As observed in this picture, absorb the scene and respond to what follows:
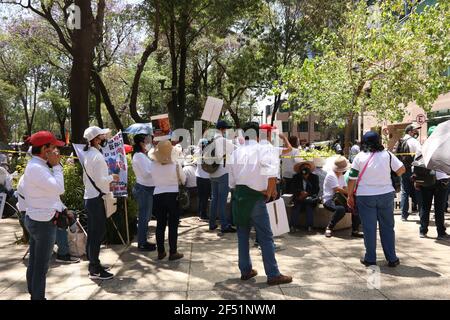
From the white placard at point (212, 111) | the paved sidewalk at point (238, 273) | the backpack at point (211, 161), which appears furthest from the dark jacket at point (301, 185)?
the white placard at point (212, 111)

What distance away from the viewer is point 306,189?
27.5ft

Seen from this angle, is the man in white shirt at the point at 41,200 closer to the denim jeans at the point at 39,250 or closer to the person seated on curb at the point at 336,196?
the denim jeans at the point at 39,250

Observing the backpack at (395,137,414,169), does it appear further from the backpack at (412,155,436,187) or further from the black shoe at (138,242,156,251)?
the black shoe at (138,242,156,251)

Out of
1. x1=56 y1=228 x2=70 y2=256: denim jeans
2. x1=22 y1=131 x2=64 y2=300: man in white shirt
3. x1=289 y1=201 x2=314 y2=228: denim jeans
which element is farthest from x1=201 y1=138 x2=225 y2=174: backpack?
x1=22 y1=131 x2=64 y2=300: man in white shirt

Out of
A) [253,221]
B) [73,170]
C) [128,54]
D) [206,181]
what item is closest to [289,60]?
[128,54]

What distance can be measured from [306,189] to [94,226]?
412 centimetres

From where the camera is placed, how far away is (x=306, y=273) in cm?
572

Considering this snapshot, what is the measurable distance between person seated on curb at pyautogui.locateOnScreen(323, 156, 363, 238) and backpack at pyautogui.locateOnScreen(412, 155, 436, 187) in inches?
45.2

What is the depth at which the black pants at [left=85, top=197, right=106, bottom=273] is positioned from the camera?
561cm

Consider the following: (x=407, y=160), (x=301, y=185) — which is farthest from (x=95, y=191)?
(x=407, y=160)

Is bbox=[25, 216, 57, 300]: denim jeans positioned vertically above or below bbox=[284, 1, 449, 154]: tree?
below

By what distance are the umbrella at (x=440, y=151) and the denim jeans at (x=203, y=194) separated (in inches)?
176

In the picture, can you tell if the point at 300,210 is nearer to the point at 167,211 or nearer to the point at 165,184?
the point at 167,211

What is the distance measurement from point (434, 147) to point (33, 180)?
202 inches
